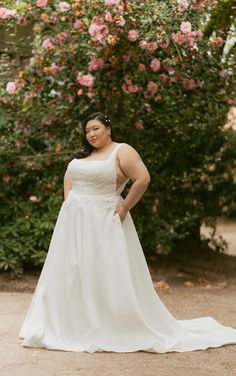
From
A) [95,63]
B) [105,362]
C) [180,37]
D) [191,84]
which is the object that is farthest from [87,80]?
[105,362]

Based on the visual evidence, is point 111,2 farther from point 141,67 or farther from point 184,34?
point 141,67

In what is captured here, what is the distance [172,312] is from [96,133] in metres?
2.11

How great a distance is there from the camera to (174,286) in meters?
8.12

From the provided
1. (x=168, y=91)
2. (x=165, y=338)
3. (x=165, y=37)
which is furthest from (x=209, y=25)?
(x=165, y=338)

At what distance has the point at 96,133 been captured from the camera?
536 centimetres

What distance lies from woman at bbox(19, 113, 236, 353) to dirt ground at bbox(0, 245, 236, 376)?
164 millimetres

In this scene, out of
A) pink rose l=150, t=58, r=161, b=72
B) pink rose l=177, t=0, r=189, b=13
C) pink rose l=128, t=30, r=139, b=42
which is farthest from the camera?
pink rose l=150, t=58, r=161, b=72

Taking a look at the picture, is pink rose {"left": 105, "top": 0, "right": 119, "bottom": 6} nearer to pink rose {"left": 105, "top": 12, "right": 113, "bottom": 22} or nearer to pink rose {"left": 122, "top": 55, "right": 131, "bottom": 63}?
pink rose {"left": 105, "top": 12, "right": 113, "bottom": 22}

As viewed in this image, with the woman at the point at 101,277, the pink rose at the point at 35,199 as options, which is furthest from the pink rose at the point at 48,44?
the woman at the point at 101,277

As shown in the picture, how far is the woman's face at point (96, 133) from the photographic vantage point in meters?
5.36

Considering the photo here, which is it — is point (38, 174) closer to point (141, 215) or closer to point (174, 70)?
point (141, 215)

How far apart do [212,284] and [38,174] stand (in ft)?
8.19

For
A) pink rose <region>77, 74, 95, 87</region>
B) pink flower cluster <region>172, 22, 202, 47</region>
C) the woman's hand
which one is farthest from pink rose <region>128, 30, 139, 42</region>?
the woman's hand

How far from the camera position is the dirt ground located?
180 inches
